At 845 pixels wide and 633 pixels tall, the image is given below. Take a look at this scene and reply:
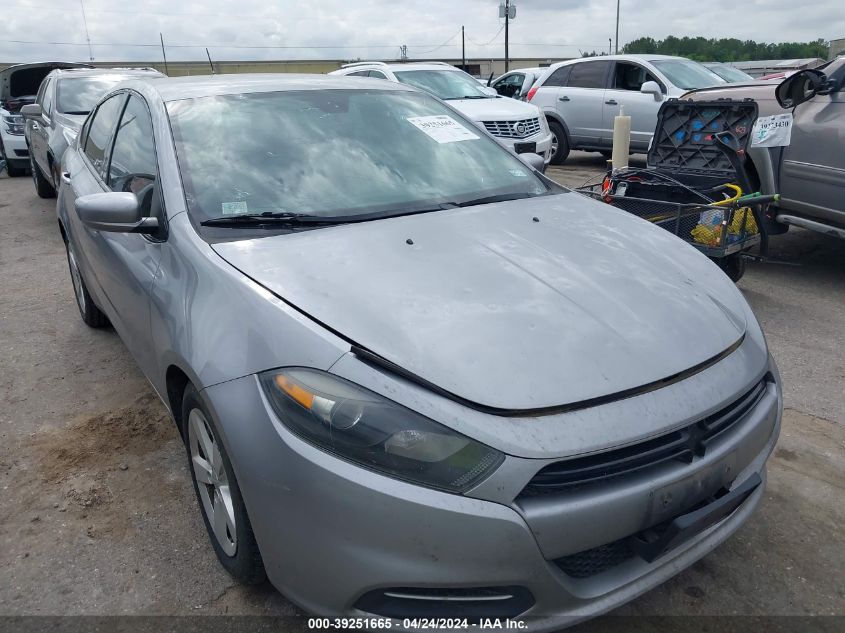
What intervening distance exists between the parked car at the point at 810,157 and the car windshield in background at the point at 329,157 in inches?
117

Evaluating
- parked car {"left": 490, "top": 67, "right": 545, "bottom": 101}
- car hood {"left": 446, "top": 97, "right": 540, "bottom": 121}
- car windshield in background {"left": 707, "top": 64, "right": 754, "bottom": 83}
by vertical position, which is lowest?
parked car {"left": 490, "top": 67, "right": 545, "bottom": 101}

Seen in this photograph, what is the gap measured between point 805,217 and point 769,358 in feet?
11.8

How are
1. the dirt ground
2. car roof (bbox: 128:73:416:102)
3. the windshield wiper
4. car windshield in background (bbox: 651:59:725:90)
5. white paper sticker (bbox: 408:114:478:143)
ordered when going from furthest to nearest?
car windshield in background (bbox: 651:59:725:90) < white paper sticker (bbox: 408:114:478:143) < car roof (bbox: 128:73:416:102) < the windshield wiper < the dirt ground

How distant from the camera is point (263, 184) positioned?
2.62 metres

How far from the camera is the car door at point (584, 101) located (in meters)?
10.8

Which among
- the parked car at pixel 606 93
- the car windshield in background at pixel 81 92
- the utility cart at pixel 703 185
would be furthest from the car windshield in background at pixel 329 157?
the parked car at pixel 606 93

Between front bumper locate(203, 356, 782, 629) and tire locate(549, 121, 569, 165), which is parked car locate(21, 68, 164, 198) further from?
front bumper locate(203, 356, 782, 629)

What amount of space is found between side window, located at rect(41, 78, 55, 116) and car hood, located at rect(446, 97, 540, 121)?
4.97 m

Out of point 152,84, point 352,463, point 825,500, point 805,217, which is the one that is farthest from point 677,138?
point 352,463

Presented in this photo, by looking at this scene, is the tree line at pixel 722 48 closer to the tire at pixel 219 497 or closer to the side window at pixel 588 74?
the side window at pixel 588 74

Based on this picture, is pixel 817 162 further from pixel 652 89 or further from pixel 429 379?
pixel 652 89

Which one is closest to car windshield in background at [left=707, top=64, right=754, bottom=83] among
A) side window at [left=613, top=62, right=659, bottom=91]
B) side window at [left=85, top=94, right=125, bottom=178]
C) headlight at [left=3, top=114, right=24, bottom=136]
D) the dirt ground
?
side window at [left=613, top=62, right=659, bottom=91]

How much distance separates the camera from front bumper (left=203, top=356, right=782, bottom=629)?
162 cm

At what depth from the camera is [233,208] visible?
2500mm
